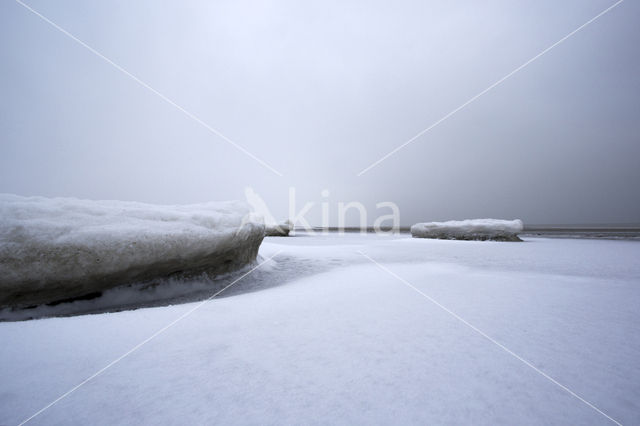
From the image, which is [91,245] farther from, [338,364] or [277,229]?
[277,229]

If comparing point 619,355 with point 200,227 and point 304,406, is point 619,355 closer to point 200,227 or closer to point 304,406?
point 304,406

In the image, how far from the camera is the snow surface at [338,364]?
648 millimetres

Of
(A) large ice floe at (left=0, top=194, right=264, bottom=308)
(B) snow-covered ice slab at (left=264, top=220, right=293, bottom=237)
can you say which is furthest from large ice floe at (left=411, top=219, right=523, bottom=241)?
(A) large ice floe at (left=0, top=194, right=264, bottom=308)

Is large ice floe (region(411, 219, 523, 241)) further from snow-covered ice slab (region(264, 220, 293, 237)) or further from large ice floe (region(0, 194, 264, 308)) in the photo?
large ice floe (region(0, 194, 264, 308))

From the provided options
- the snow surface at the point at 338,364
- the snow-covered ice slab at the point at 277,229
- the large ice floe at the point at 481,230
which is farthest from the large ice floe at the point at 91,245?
the snow-covered ice slab at the point at 277,229

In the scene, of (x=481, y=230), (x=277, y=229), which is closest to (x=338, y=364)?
(x=481, y=230)

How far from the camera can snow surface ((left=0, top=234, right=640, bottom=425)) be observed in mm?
648

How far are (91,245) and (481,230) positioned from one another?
8925 mm

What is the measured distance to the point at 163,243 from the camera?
1.99 metres

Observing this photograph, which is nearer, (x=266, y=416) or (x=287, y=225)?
(x=266, y=416)

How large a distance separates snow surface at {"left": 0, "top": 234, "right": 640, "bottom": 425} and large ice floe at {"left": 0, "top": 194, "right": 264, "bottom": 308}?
0.52 meters

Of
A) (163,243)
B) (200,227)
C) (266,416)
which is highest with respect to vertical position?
(200,227)

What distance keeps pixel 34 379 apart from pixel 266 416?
73 centimetres

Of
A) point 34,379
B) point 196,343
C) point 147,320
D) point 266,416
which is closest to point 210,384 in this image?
point 266,416
